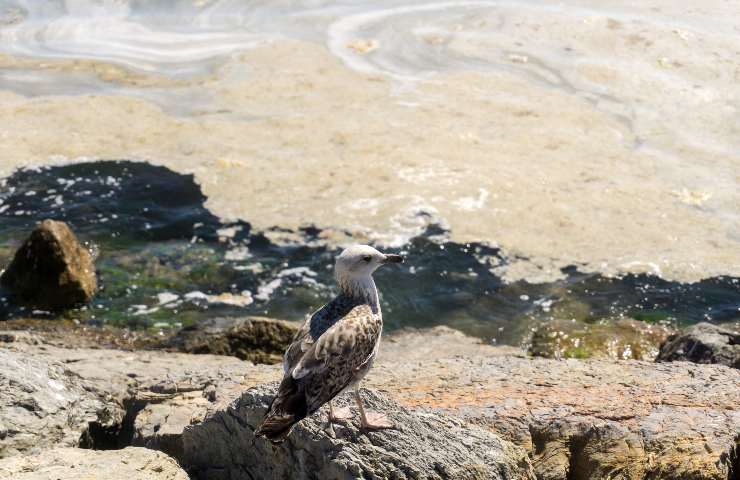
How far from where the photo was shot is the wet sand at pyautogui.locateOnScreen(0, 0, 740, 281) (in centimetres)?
1365

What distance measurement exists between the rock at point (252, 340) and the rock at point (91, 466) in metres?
4.27

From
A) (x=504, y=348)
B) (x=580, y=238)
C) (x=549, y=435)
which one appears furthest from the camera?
(x=580, y=238)

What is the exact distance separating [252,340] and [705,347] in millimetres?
4704

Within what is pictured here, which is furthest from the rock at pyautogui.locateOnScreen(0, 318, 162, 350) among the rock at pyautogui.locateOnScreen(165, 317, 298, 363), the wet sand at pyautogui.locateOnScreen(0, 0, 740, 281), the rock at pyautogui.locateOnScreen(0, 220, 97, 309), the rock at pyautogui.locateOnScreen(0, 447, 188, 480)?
the rock at pyautogui.locateOnScreen(0, 447, 188, 480)

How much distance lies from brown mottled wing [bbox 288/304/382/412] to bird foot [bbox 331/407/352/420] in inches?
7.6

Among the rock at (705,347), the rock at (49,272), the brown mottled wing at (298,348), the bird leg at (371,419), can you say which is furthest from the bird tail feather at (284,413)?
the rock at (49,272)

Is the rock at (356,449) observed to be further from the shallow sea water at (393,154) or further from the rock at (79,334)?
the shallow sea water at (393,154)

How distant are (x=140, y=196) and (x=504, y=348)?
636cm

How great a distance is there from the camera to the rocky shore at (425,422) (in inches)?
227

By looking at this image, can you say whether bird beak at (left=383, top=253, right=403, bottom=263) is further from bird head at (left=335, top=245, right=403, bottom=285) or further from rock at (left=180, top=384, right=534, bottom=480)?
rock at (left=180, top=384, right=534, bottom=480)

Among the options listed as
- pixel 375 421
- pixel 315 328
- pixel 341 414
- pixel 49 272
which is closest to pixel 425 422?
pixel 375 421

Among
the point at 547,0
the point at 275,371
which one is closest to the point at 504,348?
the point at 275,371

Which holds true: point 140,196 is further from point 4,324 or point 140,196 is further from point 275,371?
point 275,371

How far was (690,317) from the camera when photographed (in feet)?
39.4
